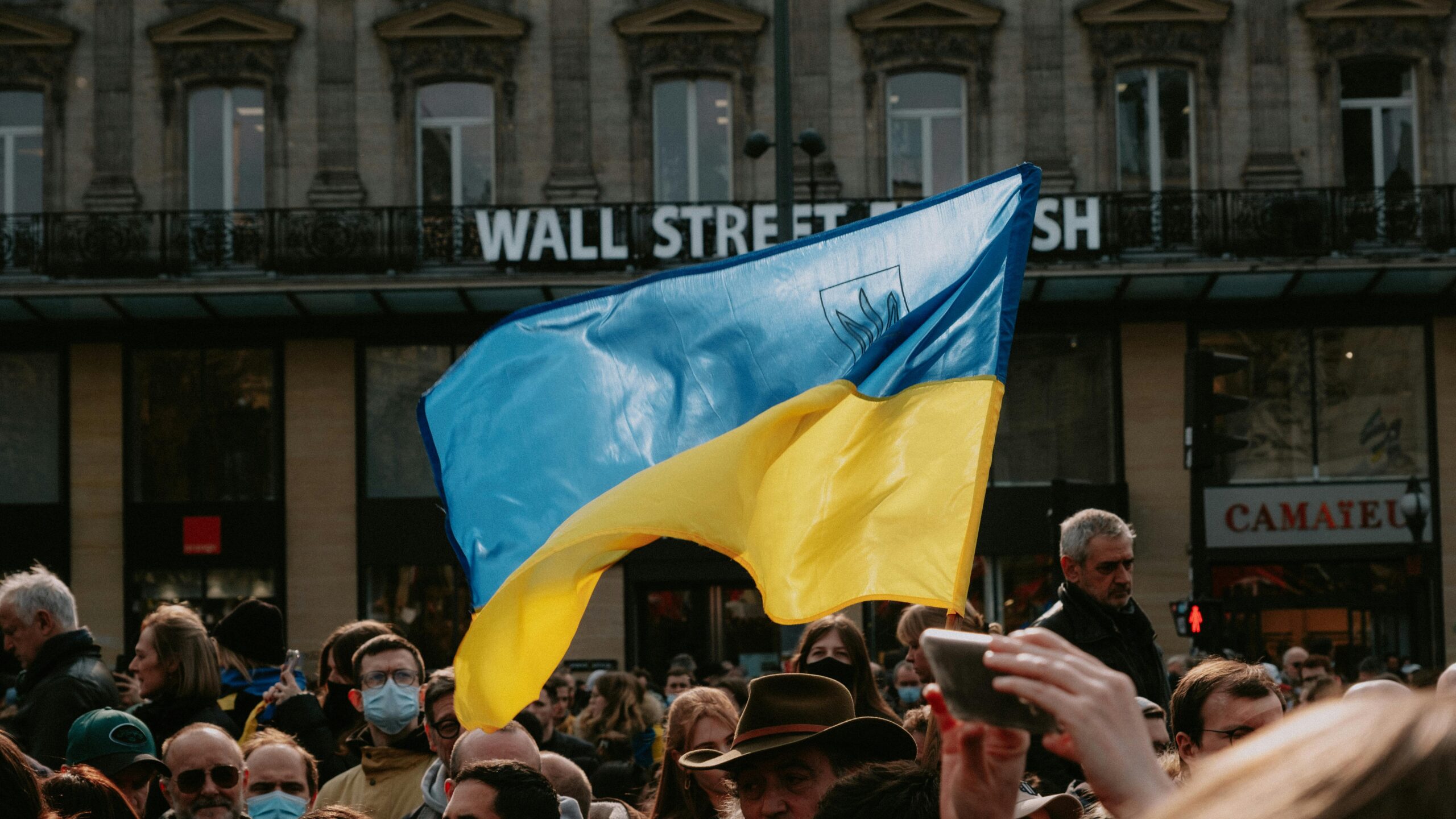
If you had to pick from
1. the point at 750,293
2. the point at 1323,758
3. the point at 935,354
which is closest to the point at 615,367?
the point at 750,293

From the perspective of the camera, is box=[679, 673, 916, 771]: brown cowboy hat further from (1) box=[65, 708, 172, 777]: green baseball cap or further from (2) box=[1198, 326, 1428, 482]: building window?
(2) box=[1198, 326, 1428, 482]: building window

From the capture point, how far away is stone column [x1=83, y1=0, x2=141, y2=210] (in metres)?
26.5

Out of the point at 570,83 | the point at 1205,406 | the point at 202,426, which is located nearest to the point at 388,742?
the point at 1205,406

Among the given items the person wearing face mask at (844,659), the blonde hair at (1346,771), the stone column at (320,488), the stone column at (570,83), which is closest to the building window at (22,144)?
the stone column at (320,488)

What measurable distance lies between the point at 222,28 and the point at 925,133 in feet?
36.3

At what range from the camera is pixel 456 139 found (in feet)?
88.0

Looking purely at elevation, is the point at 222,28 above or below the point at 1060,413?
above

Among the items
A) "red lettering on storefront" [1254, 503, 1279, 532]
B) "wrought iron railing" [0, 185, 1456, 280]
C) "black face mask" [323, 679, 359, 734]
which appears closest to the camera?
"black face mask" [323, 679, 359, 734]

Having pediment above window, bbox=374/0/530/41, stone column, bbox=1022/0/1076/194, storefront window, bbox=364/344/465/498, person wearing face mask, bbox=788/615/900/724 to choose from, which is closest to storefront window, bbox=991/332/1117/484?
stone column, bbox=1022/0/1076/194

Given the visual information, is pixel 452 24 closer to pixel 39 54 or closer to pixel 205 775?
pixel 39 54

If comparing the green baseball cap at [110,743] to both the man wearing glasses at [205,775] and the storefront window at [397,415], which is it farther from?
the storefront window at [397,415]

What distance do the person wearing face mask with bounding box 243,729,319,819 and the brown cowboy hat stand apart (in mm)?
1967

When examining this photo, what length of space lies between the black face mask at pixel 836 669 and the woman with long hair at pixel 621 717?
417 cm

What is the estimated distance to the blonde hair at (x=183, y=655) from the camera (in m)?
7.11
